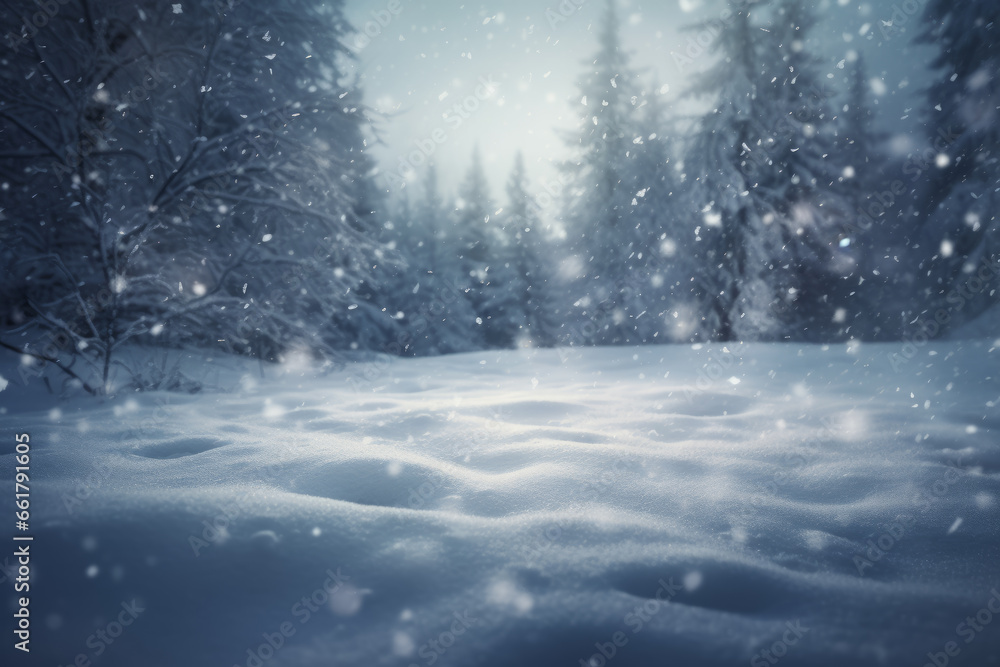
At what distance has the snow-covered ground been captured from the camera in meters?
1.03

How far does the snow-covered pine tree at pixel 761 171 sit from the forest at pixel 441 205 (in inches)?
2.5

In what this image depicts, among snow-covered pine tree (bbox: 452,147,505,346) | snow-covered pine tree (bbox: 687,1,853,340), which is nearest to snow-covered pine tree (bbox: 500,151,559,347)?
snow-covered pine tree (bbox: 452,147,505,346)

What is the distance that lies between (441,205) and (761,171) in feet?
51.4

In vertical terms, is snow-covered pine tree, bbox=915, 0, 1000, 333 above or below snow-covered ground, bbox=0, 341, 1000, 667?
above

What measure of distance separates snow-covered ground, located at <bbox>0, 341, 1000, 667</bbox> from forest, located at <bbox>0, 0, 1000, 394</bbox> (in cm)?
260

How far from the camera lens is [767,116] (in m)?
11.1

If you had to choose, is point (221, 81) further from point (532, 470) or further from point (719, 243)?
point (719, 243)

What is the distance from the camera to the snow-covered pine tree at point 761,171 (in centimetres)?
1117

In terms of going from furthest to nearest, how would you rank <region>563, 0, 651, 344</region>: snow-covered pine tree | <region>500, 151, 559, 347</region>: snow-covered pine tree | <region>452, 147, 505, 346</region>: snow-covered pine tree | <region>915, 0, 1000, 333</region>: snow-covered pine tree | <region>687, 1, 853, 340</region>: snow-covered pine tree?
<region>452, 147, 505, 346</region>: snow-covered pine tree → <region>500, 151, 559, 347</region>: snow-covered pine tree → <region>563, 0, 651, 344</region>: snow-covered pine tree → <region>687, 1, 853, 340</region>: snow-covered pine tree → <region>915, 0, 1000, 333</region>: snow-covered pine tree

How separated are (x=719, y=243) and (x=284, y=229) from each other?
1088cm

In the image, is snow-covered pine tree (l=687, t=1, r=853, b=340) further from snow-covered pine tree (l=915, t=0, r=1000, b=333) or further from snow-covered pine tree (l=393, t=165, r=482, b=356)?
snow-covered pine tree (l=393, t=165, r=482, b=356)

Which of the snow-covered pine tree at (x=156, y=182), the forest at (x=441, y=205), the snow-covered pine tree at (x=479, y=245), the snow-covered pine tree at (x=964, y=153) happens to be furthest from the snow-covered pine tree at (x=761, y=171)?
the snow-covered pine tree at (x=479, y=245)

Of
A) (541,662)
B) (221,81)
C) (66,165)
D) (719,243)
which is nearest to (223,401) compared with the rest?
(66,165)

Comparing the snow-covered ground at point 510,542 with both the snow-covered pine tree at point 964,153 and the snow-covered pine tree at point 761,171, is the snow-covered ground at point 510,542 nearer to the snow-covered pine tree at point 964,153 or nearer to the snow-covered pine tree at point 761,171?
the snow-covered pine tree at point 761,171
